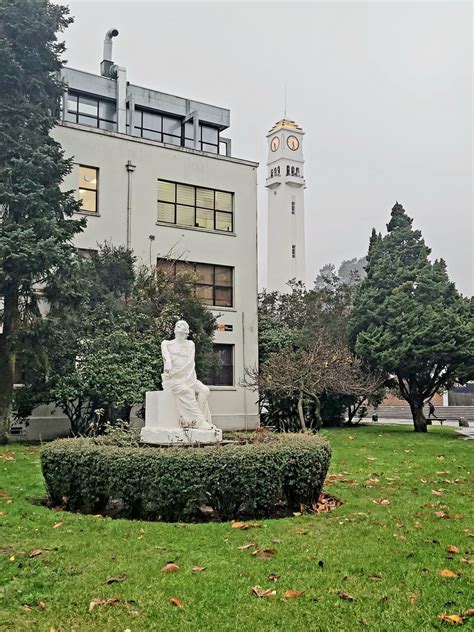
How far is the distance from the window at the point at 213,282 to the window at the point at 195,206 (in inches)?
63.2

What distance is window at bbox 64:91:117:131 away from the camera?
27938 millimetres

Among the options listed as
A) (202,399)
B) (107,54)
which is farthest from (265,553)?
(107,54)

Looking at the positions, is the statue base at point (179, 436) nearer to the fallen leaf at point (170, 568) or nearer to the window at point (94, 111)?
the fallen leaf at point (170, 568)

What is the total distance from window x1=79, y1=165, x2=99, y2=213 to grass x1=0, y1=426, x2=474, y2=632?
15176 millimetres

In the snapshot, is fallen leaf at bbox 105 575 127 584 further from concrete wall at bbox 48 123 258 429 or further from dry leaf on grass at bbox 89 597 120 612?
concrete wall at bbox 48 123 258 429

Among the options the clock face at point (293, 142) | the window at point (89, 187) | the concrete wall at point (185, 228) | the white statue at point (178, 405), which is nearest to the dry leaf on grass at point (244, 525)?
the white statue at point (178, 405)

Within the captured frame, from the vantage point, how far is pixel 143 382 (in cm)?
1764

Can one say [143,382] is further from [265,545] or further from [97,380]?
[265,545]

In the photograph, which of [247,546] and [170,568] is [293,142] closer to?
[247,546]

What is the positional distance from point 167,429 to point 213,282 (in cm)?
1518

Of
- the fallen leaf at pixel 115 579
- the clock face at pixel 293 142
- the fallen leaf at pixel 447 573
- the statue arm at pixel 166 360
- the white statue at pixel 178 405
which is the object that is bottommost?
the fallen leaf at pixel 115 579

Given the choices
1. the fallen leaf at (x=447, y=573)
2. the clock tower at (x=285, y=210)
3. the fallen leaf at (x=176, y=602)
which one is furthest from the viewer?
the clock tower at (x=285, y=210)

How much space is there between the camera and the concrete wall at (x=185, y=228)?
2212 cm

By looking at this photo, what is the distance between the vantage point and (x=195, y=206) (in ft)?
80.2
